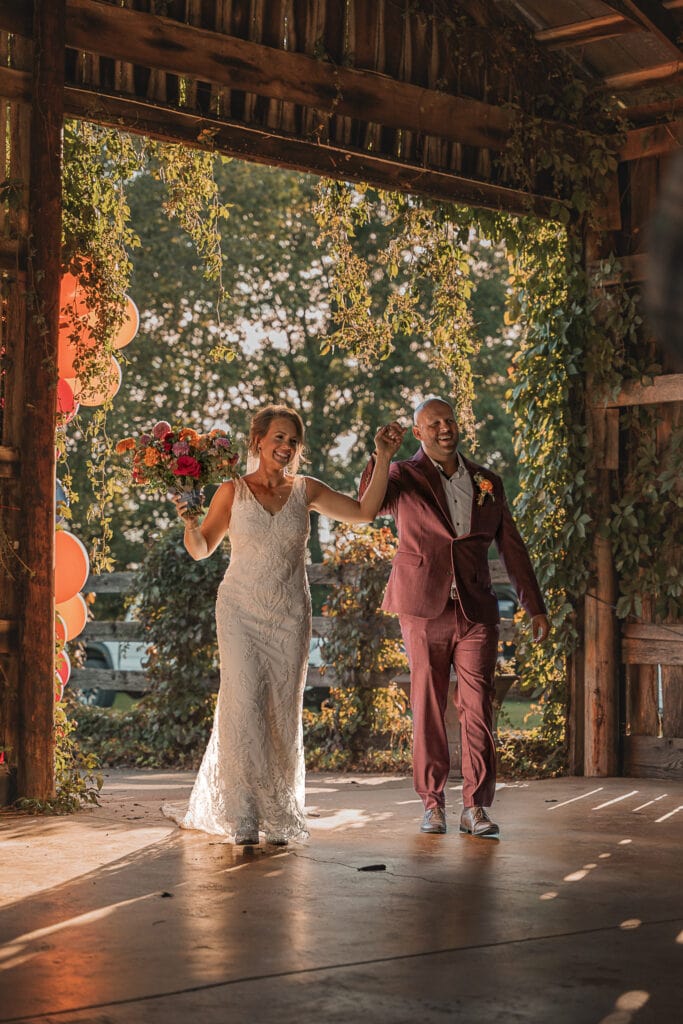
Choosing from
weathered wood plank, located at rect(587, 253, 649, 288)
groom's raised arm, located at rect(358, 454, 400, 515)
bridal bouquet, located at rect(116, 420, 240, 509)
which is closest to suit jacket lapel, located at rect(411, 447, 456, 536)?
groom's raised arm, located at rect(358, 454, 400, 515)

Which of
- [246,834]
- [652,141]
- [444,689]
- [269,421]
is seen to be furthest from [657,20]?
[246,834]

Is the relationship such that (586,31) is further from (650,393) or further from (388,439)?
(388,439)

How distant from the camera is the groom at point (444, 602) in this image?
19.5 feet

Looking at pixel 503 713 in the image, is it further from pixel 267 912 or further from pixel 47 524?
pixel 267 912

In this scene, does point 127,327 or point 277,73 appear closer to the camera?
point 277,73

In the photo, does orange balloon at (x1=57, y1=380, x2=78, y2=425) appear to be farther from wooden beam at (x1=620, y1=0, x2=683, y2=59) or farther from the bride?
wooden beam at (x1=620, y1=0, x2=683, y2=59)

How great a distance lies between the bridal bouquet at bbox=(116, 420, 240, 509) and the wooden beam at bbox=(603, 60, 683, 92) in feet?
13.2

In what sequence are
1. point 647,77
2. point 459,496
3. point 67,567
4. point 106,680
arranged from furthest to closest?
1. point 106,680
2. point 647,77
3. point 67,567
4. point 459,496

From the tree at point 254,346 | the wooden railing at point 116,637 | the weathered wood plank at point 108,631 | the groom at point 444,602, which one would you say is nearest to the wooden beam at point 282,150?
the groom at point 444,602

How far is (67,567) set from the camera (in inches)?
275

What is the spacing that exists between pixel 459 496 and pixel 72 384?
7.73 ft

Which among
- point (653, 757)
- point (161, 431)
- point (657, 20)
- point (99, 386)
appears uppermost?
point (657, 20)

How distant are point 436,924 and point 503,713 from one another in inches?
214

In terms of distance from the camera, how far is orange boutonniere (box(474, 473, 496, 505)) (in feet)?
20.1
